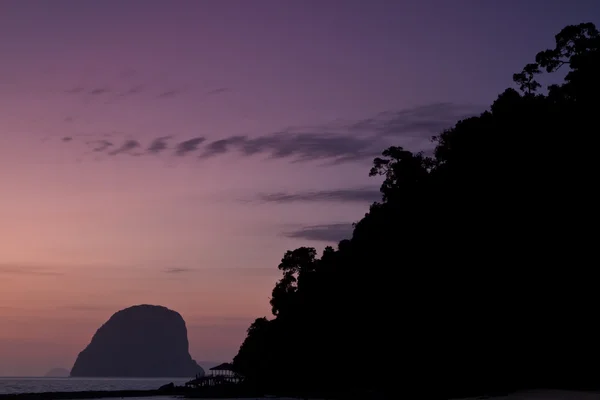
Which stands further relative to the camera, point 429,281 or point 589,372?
point 429,281

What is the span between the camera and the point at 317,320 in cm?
7800

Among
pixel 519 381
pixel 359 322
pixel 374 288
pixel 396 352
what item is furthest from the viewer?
pixel 359 322

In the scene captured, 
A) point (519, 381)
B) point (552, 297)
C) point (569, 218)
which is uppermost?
point (569, 218)

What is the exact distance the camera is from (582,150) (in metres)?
41.9

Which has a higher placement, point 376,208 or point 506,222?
point 376,208

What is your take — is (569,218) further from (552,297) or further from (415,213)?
(415,213)

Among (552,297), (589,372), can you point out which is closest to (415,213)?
(552,297)

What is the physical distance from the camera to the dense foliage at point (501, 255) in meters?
41.3

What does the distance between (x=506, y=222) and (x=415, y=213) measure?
34.9ft

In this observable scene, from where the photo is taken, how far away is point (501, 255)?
4450 centimetres

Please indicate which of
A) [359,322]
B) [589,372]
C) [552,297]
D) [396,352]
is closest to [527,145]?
[552,297]

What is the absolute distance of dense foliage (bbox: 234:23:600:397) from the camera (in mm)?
41312

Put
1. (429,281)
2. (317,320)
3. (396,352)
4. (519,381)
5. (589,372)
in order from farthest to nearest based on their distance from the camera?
(317,320) < (396,352) < (429,281) < (519,381) < (589,372)

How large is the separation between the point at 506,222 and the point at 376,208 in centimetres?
2750
